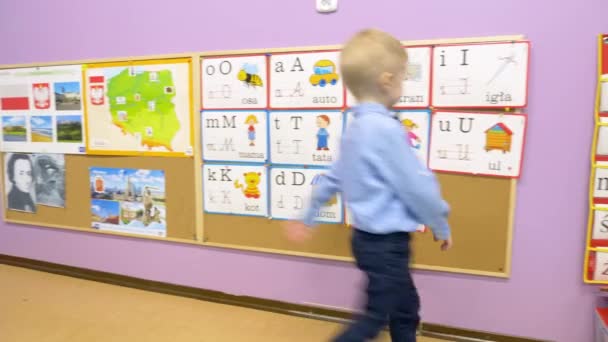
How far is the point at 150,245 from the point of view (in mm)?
2131

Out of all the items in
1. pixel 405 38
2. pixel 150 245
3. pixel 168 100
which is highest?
pixel 405 38

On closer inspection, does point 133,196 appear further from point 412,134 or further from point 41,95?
point 412,134

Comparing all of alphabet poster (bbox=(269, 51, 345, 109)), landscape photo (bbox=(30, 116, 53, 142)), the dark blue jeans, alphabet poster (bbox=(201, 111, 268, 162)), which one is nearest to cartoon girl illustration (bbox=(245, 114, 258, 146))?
alphabet poster (bbox=(201, 111, 268, 162))

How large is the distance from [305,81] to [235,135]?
0.39 meters

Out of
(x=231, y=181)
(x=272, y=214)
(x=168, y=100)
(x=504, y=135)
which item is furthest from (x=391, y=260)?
(x=168, y=100)

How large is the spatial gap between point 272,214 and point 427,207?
0.93 meters

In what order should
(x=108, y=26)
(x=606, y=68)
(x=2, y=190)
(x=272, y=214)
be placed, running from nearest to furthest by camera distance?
(x=606, y=68) → (x=272, y=214) → (x=108, y=26) → (x=2, y=190)

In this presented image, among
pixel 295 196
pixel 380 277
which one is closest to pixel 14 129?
pixel 295 196

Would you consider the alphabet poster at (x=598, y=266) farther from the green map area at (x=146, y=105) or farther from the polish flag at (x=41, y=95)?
the polish flag at (x=41, y=95)

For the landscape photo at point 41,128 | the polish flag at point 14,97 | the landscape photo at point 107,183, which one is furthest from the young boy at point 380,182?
the polish flag at point 14,97

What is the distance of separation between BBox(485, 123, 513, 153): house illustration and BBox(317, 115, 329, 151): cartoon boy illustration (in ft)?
1.95

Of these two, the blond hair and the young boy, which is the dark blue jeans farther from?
the blond hair

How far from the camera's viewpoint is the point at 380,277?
108cm

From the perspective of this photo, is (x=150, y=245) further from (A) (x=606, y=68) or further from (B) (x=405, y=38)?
(A) (x=606, y=68)
